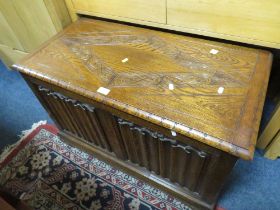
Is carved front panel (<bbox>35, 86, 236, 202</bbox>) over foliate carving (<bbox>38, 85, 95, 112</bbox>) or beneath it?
beneath

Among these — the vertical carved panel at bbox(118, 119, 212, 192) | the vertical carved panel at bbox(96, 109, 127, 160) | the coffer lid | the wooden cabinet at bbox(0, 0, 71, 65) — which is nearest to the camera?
the coffer lid

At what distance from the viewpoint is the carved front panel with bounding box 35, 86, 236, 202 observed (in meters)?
0.75

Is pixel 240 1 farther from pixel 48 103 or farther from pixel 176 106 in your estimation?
pixel 48 103

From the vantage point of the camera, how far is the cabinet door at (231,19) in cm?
71

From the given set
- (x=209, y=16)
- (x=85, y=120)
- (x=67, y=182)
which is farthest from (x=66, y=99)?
(x=209, y=16)

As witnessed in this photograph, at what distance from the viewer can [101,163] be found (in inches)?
49.4

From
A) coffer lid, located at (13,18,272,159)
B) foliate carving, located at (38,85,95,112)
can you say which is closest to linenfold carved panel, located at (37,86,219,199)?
foliate carving, located at (38,85,95,112)

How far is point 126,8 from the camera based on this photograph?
3.09ft

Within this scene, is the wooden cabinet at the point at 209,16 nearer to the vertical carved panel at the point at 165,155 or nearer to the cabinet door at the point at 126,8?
the cabinet door at the point at 126,8

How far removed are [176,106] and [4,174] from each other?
114 centimetres

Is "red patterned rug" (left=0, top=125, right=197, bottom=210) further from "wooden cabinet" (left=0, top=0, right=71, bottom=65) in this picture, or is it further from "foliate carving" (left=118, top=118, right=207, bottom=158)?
"wooden cabinet" (left=0, top=0, right=71, bottom=65)

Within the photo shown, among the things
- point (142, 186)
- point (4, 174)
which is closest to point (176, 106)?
point (142, 186)

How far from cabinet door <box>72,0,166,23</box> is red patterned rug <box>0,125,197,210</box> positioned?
31.5 inches

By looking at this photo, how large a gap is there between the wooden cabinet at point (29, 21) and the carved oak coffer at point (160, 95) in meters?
0.11
